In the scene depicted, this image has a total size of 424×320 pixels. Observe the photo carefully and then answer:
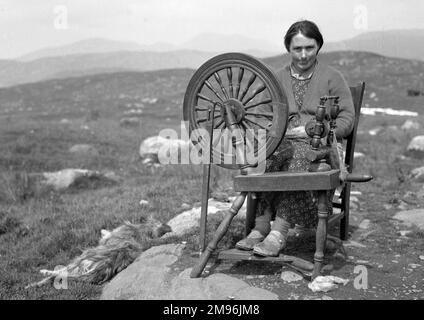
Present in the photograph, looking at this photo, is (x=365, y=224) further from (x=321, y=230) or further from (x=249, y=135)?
(x=249, y=135)

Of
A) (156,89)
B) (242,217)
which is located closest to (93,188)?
(242,217)

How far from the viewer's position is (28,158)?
11.8 metres

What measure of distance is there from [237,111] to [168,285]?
5.28 ft

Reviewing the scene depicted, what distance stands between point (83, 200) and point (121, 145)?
6.24 metres

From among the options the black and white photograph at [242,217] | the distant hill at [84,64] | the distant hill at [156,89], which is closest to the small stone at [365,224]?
the black and white photograph at [242,217]

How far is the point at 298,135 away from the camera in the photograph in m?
4.52

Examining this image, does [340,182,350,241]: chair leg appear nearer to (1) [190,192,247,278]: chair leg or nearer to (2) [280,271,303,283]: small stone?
(2) [280,271,303,283]: small stone

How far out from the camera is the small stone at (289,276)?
4.21m

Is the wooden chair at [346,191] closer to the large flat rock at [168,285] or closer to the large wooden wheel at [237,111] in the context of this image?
the large wooden wheel at [237,111]

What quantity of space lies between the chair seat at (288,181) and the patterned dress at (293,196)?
31cm

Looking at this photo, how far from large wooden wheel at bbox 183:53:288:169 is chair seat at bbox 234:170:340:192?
18 cm
